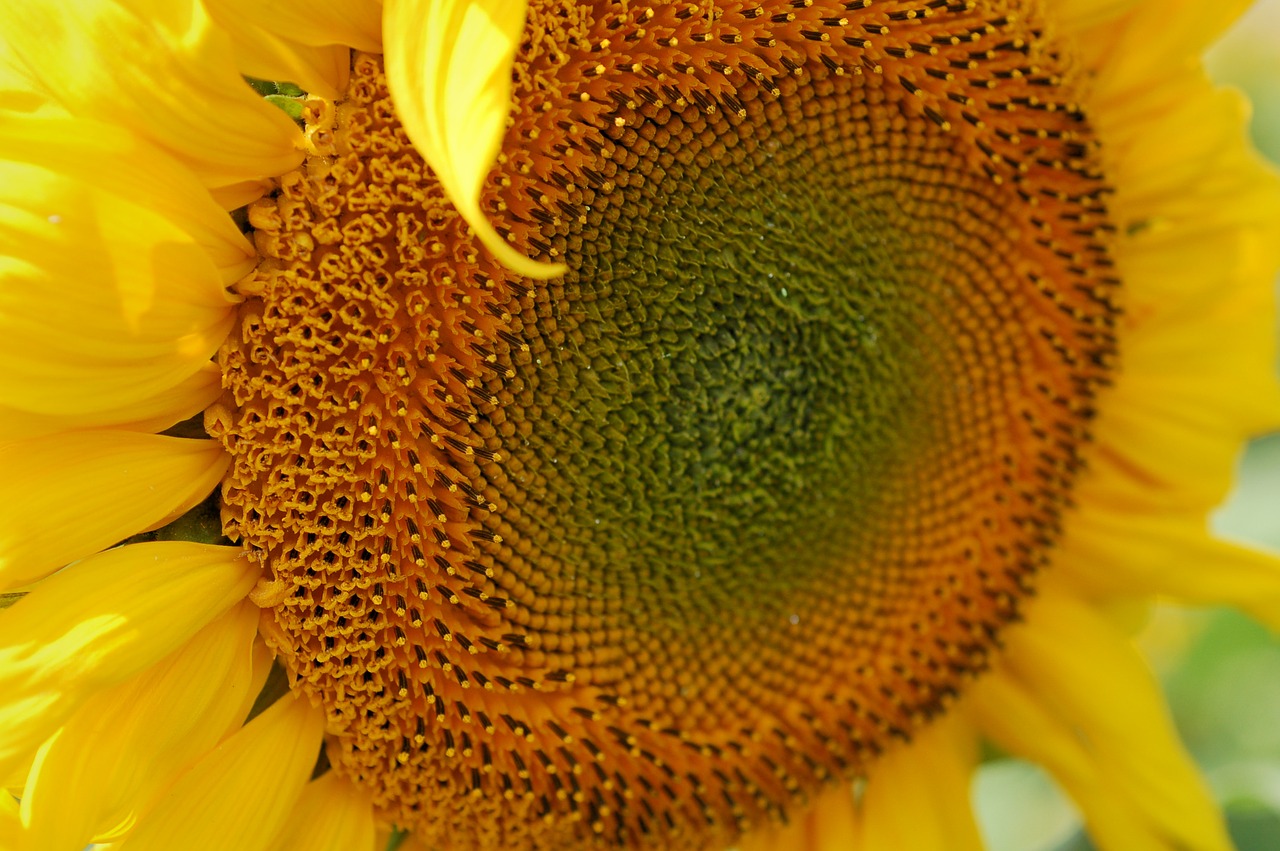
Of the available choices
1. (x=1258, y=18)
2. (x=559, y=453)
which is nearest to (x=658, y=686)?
(x=559, y=453)

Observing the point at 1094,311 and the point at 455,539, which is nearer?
the point at 455,539

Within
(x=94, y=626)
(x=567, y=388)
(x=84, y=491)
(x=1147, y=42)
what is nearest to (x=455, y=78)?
(x=567, y=388)

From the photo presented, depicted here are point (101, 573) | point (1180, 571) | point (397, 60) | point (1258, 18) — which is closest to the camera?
point (397, 60)

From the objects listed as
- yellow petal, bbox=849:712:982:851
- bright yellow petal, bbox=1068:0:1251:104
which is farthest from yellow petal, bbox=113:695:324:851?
bright yellow petal, bbox=1068:0:1251:104

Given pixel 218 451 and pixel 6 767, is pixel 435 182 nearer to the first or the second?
pixel 218 451

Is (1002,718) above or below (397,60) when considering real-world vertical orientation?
Answer: below

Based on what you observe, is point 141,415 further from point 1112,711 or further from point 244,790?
point 1112,711

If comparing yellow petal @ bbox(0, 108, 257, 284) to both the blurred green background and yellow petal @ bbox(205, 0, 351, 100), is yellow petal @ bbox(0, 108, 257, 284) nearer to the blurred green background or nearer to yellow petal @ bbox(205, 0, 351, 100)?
yellow petal @ bbox(205, 0, 351, 100)
